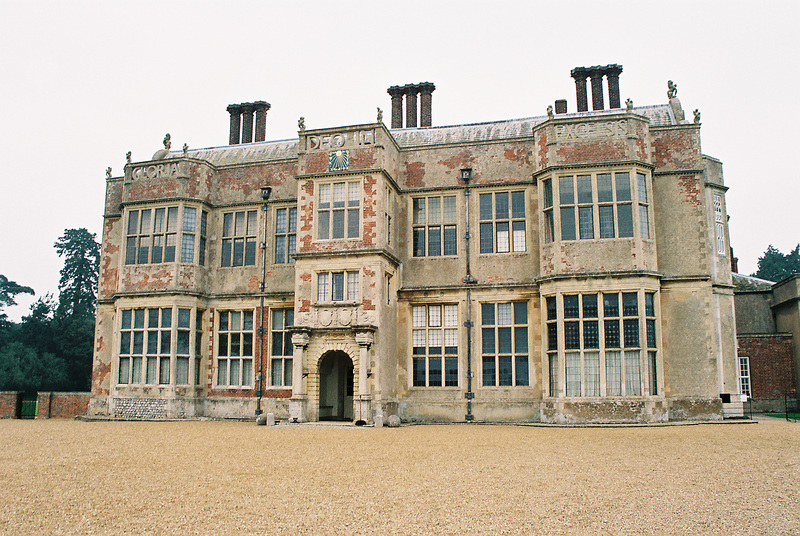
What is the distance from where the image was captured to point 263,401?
22219 mm

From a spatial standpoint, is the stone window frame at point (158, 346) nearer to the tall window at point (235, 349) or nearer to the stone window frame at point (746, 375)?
the tall window at point (235, 349)

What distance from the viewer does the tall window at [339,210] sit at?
67.9 feet

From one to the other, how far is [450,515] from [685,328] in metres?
14.7

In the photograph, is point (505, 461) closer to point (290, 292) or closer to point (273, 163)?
point (290, 292)

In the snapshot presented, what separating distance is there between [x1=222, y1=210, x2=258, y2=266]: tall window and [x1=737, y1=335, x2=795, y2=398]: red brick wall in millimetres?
18678

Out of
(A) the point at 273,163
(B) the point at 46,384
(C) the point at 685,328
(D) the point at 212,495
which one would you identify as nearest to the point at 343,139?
(A) the point at 273,163

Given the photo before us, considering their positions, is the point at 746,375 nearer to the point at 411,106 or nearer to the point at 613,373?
the point at 613,373

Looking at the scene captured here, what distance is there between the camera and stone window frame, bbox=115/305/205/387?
22047 millimetres

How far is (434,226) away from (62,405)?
1461 centimetres

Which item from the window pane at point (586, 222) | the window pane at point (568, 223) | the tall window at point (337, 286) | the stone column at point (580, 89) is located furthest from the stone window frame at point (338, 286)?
the stone column at point (580, 89)

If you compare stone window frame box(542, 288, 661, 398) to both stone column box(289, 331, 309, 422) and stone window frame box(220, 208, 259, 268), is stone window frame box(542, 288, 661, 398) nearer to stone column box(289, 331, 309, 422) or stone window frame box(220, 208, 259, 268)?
stone column box(289, 331, 309, 422)

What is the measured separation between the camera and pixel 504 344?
2088cm

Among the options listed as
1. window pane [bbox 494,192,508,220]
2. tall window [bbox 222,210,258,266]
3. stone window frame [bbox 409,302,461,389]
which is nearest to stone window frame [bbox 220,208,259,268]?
tall window [bbox 222,210,258,266]

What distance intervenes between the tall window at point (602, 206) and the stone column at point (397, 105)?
868 cm
